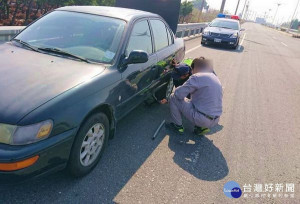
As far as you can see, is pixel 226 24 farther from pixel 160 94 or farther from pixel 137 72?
pixel 137 72

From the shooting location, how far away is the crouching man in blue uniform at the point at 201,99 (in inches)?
144

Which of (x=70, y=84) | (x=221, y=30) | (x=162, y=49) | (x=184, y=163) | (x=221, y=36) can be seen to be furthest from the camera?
(x=221, y=30)

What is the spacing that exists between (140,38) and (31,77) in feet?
5.48

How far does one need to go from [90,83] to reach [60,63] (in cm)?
52

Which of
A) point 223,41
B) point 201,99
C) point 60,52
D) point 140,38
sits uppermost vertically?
point 140,38

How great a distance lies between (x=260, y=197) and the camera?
288 centimetres

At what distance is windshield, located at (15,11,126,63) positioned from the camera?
9.81ft

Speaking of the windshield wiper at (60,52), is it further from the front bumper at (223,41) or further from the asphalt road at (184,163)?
the front bumper at (223,41)

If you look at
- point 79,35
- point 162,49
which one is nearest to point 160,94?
point 162,49

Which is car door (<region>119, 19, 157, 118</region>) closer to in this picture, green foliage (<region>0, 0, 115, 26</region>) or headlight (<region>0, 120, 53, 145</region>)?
headlight (<region>0, 120, 53, 145</region>)

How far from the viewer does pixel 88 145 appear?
8.60ft

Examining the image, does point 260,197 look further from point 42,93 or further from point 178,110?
point 42,93

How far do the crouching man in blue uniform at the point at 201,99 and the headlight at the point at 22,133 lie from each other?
2265mm

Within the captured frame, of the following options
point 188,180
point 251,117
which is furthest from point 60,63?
point 251,117
